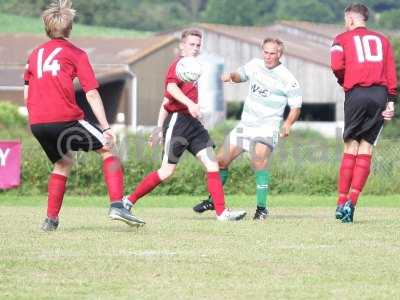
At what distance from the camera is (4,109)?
161ft

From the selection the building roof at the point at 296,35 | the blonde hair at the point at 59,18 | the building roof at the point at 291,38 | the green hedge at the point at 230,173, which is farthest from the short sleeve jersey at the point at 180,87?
the building roof at the point at 296,35

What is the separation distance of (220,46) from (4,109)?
4009 centimetres

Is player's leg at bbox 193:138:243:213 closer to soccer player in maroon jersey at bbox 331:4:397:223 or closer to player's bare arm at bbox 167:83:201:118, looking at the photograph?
player's bare arm at bbox 167:83:201:118

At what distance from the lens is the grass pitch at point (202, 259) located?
26.0 feet

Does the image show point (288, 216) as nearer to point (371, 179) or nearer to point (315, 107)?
point (371, 179)

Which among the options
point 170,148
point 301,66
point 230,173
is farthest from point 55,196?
point 301,66

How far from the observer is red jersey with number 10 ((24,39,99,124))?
1131cm

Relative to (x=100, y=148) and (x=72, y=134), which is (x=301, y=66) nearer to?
(x=100, y=148)

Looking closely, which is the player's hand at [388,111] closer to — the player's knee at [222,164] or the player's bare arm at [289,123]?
the player's bare arm at [289,123]

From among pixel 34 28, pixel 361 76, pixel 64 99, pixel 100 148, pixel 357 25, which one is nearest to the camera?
pixel 64 99

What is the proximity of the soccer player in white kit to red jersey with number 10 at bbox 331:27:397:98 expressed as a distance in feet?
3.66

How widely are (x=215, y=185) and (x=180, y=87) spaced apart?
1.04 meters

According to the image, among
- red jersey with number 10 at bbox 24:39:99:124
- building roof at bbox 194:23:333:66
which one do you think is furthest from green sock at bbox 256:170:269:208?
building roof at bbox 194:23:333:66

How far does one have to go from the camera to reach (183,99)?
508 inches
